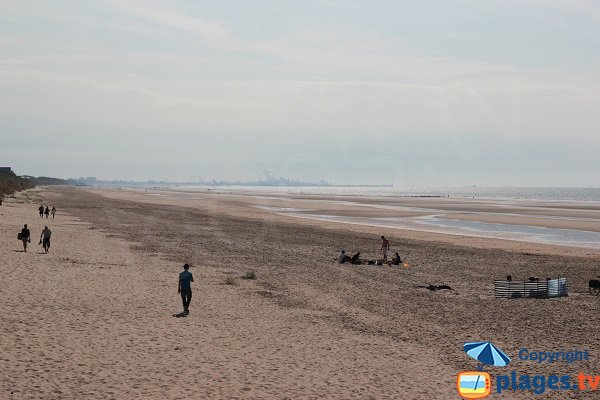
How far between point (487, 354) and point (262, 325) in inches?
274

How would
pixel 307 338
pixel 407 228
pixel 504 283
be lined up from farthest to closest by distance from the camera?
pixel 407 228 < pixel 504 283 < pixel 307 338

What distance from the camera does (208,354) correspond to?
14570mm

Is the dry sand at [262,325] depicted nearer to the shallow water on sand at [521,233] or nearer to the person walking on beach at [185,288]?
the person walking on beach at [185,288]

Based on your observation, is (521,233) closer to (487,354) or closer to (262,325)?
(487,354)

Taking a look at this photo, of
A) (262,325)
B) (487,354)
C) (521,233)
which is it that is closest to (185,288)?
(262,325)

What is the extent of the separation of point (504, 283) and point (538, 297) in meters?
1.60

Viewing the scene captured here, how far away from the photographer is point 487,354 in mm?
15023

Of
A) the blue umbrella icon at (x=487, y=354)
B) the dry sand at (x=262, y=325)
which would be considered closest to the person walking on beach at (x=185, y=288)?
the dry sand at (x=262, y=325)

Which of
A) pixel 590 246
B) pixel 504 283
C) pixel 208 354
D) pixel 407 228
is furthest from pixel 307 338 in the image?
pixel 407 228

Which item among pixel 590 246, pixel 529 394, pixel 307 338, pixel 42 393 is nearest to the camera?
pixel 42 393

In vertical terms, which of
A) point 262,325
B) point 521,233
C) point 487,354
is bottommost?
point 262,325

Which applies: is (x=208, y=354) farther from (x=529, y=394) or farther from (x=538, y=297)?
(x=538, y=297)

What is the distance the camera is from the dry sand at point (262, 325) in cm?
1254

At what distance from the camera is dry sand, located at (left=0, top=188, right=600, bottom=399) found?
1254cm
